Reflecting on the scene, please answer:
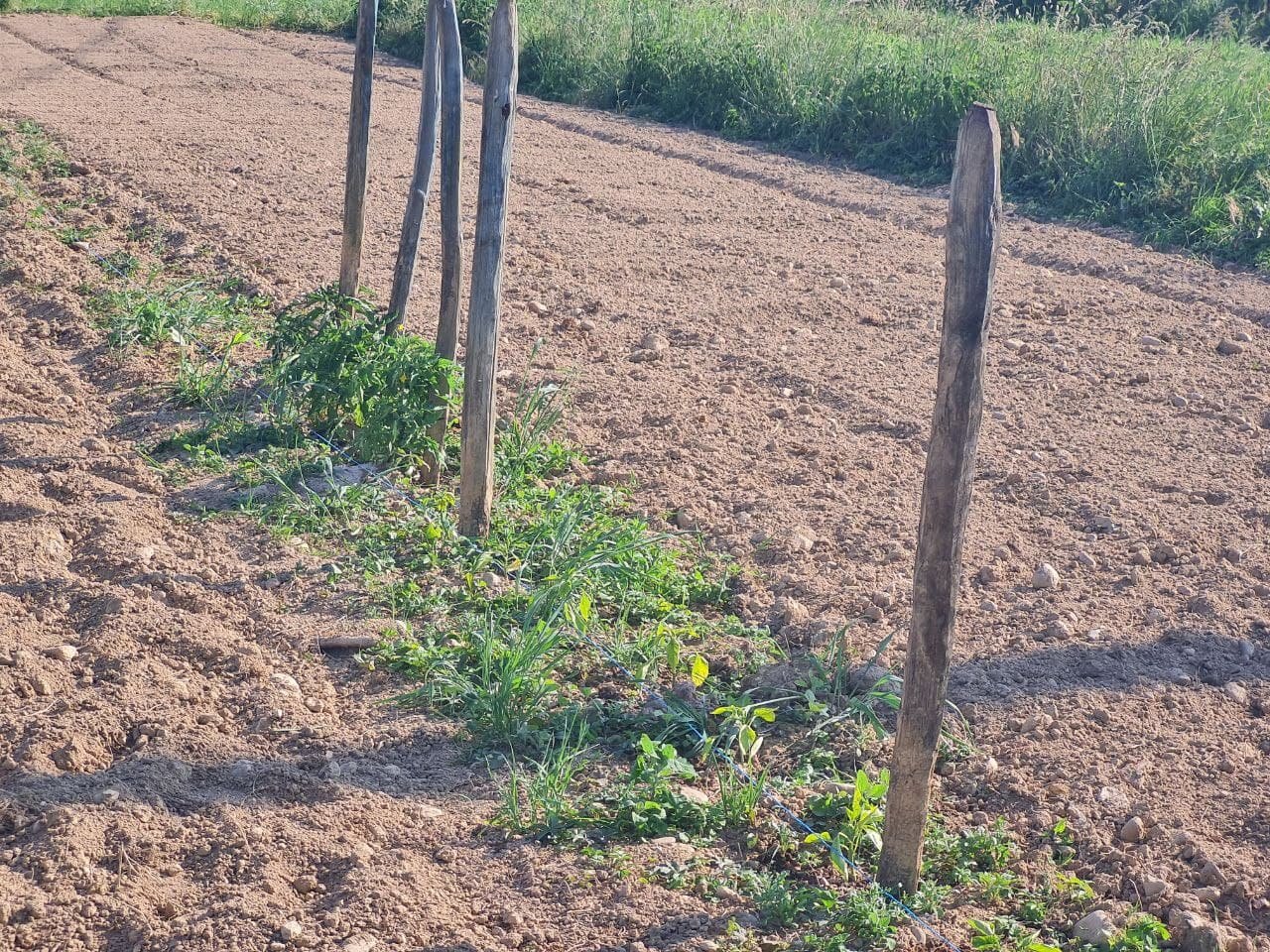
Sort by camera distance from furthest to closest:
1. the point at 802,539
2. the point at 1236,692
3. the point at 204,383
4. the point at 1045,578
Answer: the point at 204,383 → the point at 802,539 → the point at 1045,578 → the point at 1236,692

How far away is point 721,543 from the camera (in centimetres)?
458

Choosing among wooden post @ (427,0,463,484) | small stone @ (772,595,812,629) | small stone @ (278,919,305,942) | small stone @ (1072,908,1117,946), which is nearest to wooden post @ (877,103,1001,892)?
small stone @ (1072,908,1117,946)

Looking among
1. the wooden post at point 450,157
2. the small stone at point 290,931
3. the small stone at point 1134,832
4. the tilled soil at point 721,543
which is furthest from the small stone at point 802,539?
the small stone at point 290,931

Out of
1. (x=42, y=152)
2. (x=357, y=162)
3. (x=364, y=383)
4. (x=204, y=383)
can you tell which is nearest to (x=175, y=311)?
(x=204, y=383)

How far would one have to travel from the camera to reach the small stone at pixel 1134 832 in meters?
3.15

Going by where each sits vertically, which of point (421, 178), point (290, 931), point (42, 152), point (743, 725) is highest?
point (421, 178)

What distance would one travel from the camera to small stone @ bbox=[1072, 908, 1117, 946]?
2836 millimetres

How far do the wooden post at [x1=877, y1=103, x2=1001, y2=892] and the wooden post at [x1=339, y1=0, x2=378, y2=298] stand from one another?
3687 millimetres

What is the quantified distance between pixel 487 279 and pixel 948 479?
216cm

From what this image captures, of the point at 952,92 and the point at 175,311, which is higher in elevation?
the point at 952,92

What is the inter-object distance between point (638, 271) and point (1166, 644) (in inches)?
168

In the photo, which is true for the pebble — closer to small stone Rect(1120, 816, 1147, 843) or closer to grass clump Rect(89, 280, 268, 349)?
small stone Rect(1120, 816, 1147, 843)

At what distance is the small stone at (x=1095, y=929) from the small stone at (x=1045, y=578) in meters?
1.59

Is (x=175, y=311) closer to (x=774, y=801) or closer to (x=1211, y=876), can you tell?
(x=774, y=801)
